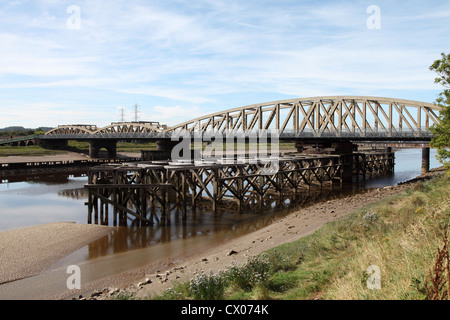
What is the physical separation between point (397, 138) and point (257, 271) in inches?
1373

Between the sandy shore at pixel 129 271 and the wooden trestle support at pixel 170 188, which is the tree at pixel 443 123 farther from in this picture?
the wooden trestle support at pixel 170 188

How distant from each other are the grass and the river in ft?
16.8

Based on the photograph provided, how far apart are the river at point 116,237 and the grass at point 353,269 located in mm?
5134

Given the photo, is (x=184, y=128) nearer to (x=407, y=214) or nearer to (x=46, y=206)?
(x=46, y=206)

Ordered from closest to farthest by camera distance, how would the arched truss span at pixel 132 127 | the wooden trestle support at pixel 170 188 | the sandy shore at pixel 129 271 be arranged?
the sandy shore at pixel 129 271 → the wooden trestle support at pixel 170 188 → the arched truss span at pixel 132 127

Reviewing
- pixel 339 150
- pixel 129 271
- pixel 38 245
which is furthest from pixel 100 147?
pixel 129 271

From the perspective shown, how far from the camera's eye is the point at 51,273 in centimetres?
1124

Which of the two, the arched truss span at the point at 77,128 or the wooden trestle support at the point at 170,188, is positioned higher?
the arched truss span at the point at 77,128

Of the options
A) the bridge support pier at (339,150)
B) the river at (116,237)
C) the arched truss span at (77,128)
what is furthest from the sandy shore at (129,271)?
the arched truss span at (77,128)

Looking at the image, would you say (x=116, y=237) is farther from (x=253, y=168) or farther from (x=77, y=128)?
(x=77, y=128)

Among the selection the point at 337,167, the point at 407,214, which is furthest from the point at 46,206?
the point at 337,167

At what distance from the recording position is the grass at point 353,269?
4910mm

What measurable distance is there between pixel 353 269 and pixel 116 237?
12245 millimetres

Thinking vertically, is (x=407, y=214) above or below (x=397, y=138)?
below
